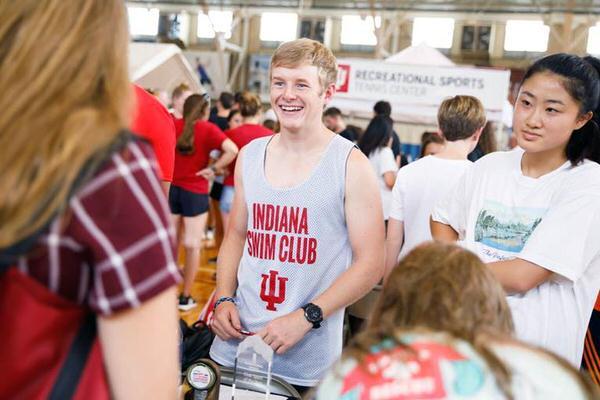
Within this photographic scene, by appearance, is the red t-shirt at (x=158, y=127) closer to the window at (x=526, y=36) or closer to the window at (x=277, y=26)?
the window at (x=526, y=36)

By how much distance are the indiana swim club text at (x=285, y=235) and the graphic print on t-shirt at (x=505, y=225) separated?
0.45 m

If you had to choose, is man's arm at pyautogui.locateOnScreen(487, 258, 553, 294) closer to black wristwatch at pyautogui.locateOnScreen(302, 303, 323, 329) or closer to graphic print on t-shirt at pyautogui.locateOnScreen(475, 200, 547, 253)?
graphic print on t-shirt at pyautogui.locateOnScreen(475, 200, 547, 253)

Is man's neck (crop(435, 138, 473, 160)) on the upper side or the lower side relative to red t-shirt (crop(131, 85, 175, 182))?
lower

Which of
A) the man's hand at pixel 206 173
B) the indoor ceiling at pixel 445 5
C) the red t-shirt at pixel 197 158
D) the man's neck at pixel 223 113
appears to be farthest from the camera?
the indoor ceiling at pixel 445 5

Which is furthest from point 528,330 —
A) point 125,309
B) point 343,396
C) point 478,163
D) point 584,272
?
point 125,309

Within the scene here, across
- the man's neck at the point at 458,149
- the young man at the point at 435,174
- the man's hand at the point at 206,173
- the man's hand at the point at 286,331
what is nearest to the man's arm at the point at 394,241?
the young man at the point at 435,174

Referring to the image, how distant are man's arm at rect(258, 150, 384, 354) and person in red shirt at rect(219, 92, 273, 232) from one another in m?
3.86

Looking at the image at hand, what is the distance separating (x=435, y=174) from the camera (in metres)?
2.94

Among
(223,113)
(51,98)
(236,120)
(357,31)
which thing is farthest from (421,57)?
(357,31)

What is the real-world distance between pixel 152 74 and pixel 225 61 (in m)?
12.4

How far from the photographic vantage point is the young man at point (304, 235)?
5.63 feet

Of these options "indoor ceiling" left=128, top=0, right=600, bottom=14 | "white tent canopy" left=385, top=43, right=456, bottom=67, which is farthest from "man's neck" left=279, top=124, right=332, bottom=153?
"indoor ceiling" left=128, top=0, right=600, bottom=14

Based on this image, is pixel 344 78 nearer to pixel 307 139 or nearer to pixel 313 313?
pixel 307 139

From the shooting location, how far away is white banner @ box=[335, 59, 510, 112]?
6.79 m
